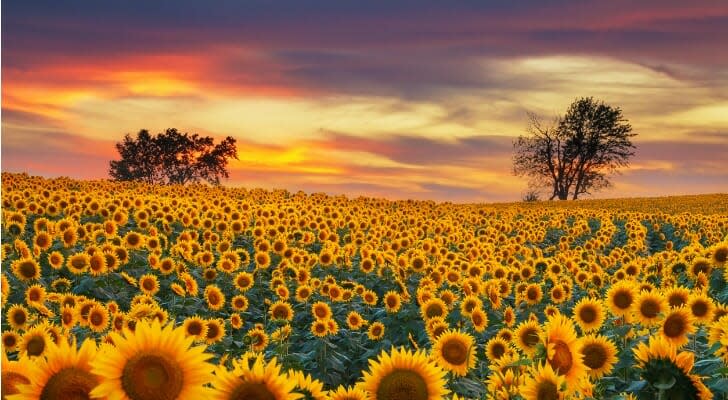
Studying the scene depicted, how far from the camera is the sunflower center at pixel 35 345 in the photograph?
205 inches

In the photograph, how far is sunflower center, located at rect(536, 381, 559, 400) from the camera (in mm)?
4082

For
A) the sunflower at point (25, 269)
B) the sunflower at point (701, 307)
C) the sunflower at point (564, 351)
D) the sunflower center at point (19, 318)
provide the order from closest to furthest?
1. the sunflower at point (564, 351)
2. the sunflower at point (701, 307)
3. the sunflower center at point (19, 318)
4. the sunflower at point (25, 269)

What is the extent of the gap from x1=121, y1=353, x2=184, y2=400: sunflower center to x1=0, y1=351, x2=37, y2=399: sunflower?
421 mm

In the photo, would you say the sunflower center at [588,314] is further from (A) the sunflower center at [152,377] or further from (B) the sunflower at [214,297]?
(B) the sunflower at [214,297]

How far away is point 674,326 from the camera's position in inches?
260

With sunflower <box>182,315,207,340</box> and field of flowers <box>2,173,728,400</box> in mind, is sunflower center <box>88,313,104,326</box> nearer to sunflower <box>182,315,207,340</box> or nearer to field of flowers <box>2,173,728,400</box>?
field of flowers <box>2,173,728,400</box>

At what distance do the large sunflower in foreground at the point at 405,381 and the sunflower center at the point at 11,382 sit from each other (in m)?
1.69

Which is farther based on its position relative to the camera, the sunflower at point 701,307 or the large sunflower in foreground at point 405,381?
the sunflower at point 701,307

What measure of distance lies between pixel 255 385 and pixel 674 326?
486 cm

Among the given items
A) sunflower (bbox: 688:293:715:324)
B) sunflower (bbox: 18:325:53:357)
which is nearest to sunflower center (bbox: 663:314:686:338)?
sunflower (bbox: 688:293:715:324)

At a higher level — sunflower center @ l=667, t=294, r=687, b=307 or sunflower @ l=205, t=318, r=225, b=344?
sunflower center @ l=667, t=294, r=687, b=307

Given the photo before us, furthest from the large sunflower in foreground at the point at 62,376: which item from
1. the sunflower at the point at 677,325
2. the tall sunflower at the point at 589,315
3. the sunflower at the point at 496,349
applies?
the tall sunflower at the point at 589,315

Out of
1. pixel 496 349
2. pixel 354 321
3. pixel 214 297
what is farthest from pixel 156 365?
pixel 214 297

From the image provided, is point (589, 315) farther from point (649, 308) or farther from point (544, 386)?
point (544, 386)
